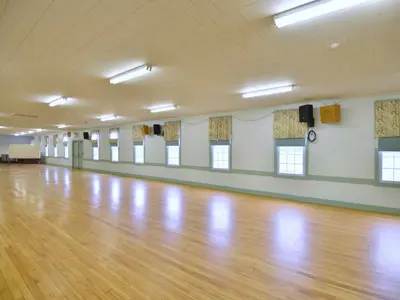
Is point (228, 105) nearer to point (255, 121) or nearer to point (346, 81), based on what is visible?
point (255, 121)

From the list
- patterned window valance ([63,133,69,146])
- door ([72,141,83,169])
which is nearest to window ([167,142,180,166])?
door ([72,141,83,169])

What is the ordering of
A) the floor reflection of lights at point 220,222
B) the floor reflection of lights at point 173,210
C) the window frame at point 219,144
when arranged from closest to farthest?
the floor reflection of lights at point 220,222 < the floor reflection of lights at point 173,210 < the window frame at point 219,144

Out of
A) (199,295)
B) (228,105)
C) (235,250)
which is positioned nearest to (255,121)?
(228,105)

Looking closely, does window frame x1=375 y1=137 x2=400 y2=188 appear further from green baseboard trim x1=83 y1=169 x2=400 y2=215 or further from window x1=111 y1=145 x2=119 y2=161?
window x1=111 y1=145 x2=119 y2=161

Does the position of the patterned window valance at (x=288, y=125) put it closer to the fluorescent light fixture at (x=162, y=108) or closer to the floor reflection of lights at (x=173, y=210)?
the fluorescent light fixture at (x=162, y=108)

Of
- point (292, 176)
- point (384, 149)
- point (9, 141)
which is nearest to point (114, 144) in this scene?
point (292, 176)

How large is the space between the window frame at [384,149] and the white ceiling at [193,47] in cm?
105

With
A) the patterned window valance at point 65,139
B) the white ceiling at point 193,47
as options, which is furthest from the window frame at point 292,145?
the patterned window valance at point 65,139

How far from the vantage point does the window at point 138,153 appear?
37.5ft

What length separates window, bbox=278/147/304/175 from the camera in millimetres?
6527

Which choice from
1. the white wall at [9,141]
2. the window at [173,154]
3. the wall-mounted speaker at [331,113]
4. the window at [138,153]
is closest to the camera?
the wall-mounted speaker at [331,113]

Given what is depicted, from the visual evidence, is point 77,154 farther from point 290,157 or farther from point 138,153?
point 290,157

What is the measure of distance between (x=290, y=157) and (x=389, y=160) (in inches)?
85.1

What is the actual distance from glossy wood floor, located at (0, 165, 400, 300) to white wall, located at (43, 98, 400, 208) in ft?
2.13
